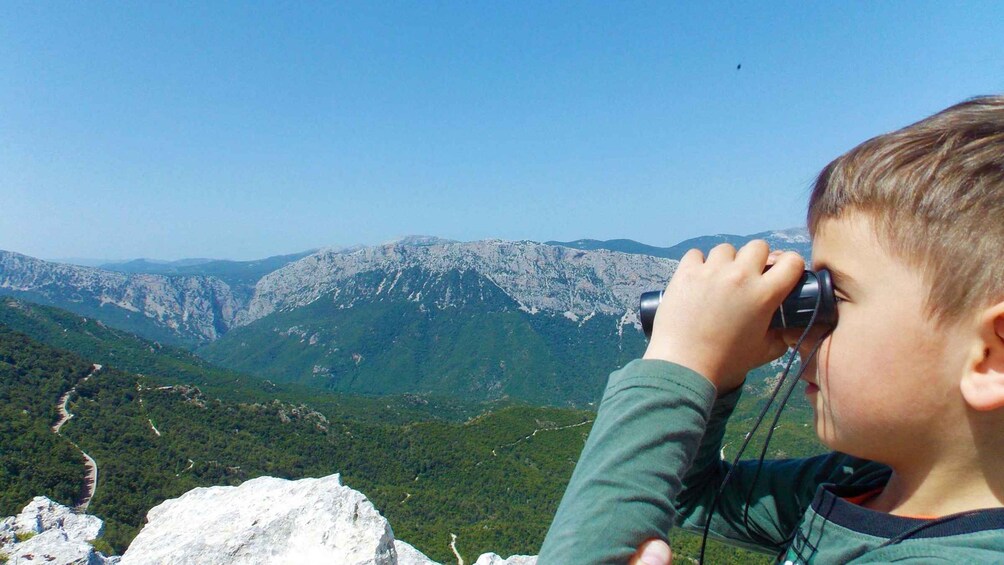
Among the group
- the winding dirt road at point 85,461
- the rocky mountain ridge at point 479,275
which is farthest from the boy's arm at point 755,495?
the rocky mountain ridge at point 479,275

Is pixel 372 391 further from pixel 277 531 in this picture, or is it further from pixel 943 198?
pixel 943 198

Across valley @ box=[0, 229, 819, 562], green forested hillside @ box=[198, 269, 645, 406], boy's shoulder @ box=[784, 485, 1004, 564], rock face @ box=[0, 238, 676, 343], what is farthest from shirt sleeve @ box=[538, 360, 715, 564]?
rock face @ box=[0, 238, 676, 343]

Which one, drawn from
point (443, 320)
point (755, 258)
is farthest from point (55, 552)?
point (443, 320)

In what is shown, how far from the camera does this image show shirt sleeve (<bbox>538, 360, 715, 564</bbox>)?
2.68 ft

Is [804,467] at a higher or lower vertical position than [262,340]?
higher

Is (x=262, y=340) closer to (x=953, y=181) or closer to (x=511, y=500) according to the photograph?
(x=511, y=500)

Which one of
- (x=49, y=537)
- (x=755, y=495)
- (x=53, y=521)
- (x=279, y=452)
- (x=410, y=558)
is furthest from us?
(x=279, y=452)

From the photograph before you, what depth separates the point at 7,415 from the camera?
4044 cm

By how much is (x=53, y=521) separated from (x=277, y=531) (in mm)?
8896

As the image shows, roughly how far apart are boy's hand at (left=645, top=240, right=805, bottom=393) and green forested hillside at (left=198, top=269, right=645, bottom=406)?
127m

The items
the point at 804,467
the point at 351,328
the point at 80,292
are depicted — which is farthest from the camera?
the point at 80,292

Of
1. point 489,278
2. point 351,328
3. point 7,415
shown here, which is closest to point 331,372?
point 351,328

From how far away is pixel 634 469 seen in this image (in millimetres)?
834

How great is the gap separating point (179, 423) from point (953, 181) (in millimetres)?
61009
